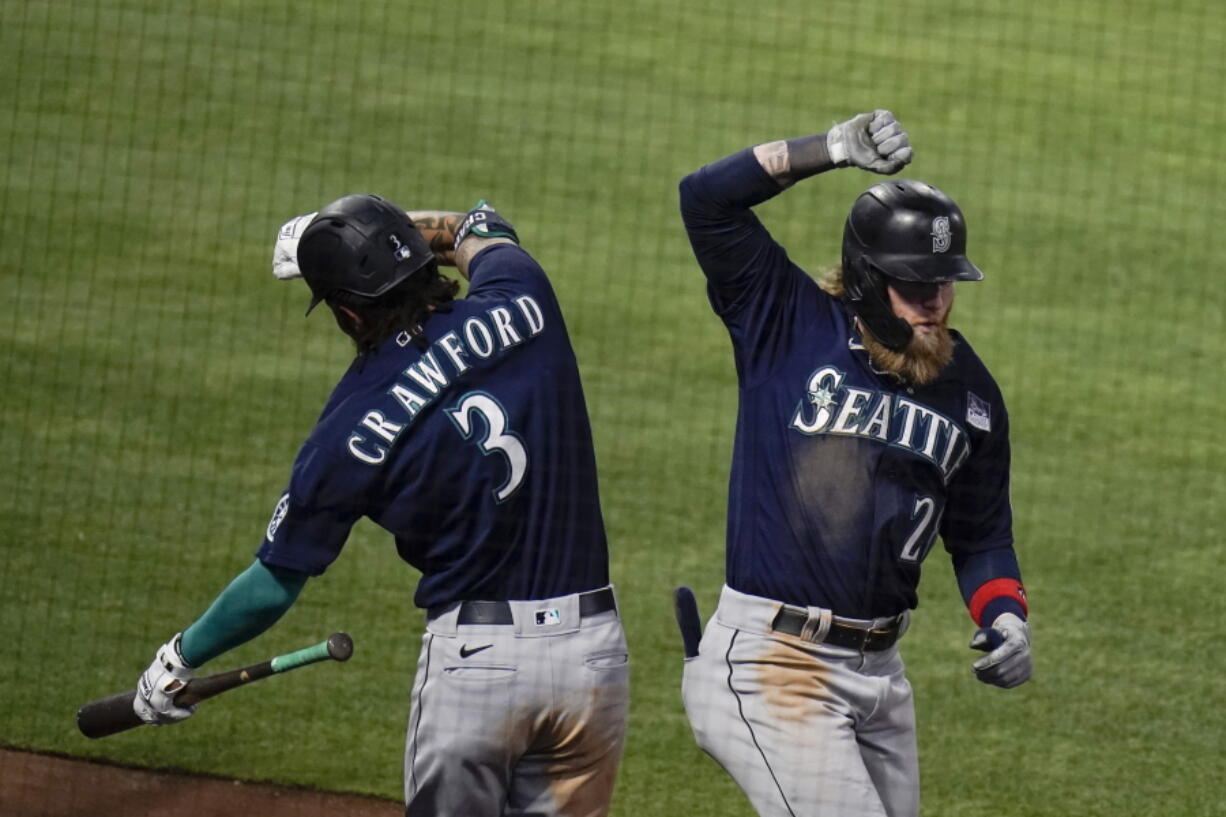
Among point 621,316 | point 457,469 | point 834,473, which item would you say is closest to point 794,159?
point 834,473

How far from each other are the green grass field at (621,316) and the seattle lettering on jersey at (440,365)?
7.49 ft

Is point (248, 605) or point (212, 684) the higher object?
point (248, 605)

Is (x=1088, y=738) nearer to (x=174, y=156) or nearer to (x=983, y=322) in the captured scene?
(x=983, y=322)

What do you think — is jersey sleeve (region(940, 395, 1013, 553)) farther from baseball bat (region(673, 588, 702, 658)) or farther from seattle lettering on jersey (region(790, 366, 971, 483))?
baseball bat (region(673, 588, 702, 658))

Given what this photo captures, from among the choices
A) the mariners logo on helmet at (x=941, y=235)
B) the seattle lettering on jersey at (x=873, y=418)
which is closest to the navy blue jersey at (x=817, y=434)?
the seattle lettering on jersey at (x=873, y=418)

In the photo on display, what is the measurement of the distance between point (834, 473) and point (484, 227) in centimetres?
110

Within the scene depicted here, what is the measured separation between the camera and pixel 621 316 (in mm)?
10188

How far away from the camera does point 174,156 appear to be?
1173 centimetres

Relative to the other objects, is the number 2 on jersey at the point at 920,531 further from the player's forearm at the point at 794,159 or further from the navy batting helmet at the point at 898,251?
the player's forearm at the point at 794,159

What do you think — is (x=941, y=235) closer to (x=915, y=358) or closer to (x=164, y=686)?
(x=915, y=358)

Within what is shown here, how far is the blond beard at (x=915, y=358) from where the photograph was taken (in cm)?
400

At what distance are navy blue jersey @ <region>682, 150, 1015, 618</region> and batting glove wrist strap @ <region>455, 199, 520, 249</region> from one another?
575 mm

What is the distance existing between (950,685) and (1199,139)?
751 centimetres

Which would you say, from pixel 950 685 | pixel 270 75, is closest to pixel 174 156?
pixel 270 75
